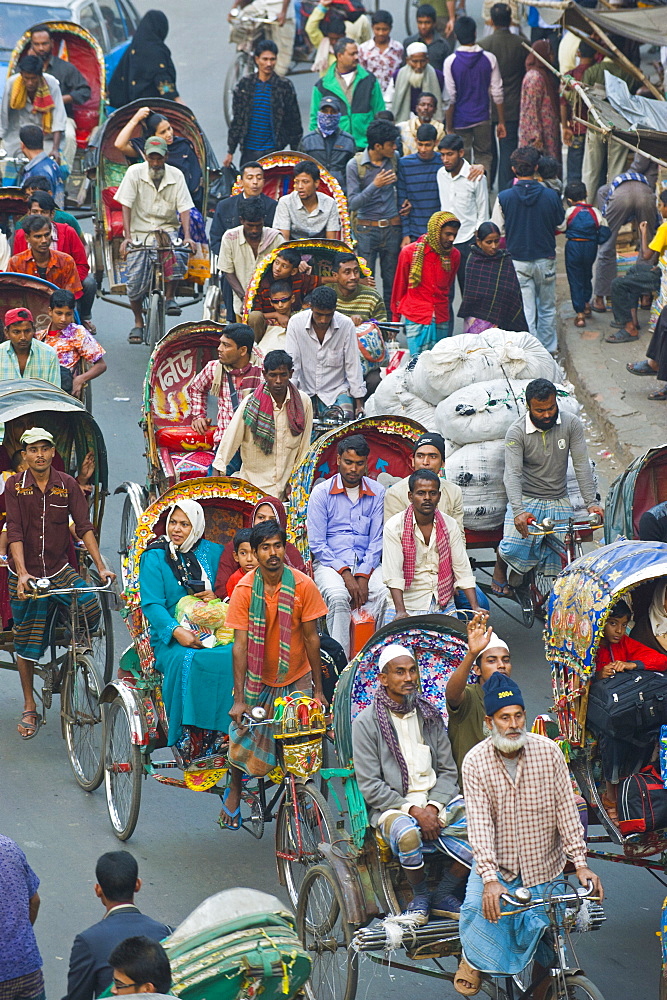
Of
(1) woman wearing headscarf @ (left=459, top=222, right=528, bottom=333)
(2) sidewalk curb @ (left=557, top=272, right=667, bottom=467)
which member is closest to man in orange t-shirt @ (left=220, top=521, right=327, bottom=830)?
(1) woman wearing headscarf @ (left=459, top=222, right=528, bottom=333)

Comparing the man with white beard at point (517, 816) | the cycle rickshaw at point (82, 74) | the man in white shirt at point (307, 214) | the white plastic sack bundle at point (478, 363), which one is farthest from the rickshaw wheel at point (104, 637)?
the cycle rickshaw at point (82, 74)

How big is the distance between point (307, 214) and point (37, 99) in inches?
150

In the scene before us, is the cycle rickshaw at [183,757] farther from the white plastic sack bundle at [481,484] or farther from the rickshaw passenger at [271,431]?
the white plastic sack bundle at [481,484]

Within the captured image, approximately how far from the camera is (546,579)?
9742 mm

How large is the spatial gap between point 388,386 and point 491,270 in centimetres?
145

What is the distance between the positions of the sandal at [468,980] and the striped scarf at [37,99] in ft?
36.7

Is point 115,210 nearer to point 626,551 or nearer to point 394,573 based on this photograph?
point 394,573

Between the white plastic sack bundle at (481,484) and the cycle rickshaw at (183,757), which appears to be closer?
the cycle rickshaw at (183,757)

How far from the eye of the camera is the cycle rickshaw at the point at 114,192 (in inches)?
534

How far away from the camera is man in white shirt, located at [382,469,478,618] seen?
8.76 m

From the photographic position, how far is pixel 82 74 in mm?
17016

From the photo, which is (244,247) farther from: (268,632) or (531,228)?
(268,632)

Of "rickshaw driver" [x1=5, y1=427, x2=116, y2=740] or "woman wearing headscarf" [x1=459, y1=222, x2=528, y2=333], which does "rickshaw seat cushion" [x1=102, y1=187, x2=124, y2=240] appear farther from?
"rickshaw driver" [x1=5, y1=427, x2=116, y2=740]

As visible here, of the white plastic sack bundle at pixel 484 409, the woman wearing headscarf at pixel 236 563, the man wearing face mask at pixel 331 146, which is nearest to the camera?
the woman wearing headscarf at pixel 236 563
